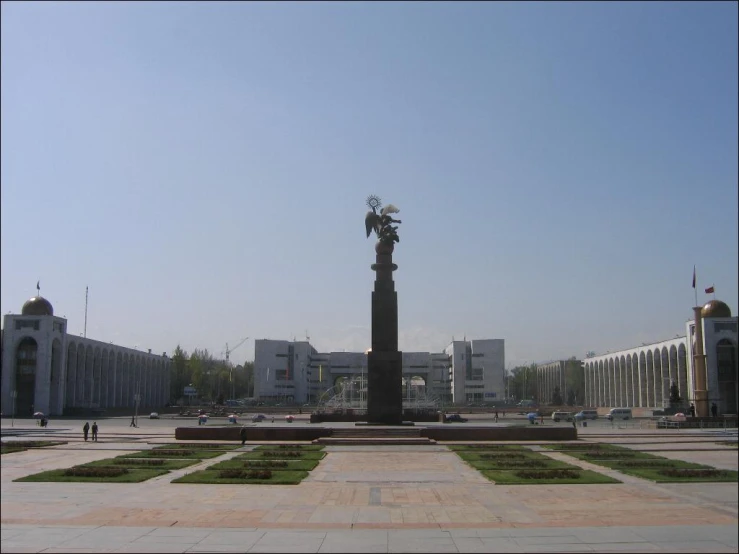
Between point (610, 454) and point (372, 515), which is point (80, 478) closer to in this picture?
point (372, 515)

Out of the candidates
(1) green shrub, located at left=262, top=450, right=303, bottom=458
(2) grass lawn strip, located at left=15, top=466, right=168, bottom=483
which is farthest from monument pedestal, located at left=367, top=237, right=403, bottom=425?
(2) grass lawn strip, located at left=15, top=466, right=168, bottom=483

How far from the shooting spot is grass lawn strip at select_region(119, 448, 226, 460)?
28972mm

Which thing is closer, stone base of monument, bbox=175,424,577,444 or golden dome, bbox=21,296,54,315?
stone base of monument, bbox=175,424,577,444

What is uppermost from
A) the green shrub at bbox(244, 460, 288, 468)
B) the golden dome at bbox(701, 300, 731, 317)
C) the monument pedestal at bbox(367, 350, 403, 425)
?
the golden dome at bbox(701, 300, 731, 317)

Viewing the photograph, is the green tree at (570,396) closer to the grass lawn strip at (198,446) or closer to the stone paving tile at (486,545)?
the grass lawn strip at (198,446)

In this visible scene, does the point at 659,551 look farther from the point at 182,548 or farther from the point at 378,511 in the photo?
the point at 182,548

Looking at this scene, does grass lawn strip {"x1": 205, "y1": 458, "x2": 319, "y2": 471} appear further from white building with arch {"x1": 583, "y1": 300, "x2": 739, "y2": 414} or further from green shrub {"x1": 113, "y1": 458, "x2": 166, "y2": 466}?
white building with arch {"x1": 583, "y1": 300, "x2": 739, "y2": 414}

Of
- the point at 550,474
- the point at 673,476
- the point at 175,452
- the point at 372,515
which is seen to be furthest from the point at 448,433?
the point at 372,515

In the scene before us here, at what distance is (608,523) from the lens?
1417cm

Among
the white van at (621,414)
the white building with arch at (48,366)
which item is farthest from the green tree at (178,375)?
the white van at (621,414)

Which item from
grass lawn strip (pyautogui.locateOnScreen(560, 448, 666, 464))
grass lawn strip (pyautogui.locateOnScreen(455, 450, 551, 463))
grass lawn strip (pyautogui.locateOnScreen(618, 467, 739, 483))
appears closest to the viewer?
grass lawn strip (pyautogui.locateOnScreen(618, 467, 739, 483))

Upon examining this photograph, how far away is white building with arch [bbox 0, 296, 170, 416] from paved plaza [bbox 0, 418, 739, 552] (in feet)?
198

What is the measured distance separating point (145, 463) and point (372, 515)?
13293 millimetres

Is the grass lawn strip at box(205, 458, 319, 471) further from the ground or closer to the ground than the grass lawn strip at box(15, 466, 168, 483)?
closer to the ground
